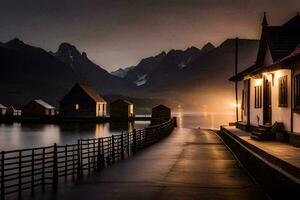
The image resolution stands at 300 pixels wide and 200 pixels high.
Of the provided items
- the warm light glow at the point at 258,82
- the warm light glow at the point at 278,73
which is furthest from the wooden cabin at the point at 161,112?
the warm light glow at the point at 278,73

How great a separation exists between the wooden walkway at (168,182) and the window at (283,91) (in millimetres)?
3722

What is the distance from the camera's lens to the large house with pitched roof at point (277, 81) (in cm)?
2191

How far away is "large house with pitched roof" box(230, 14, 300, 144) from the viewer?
71.9ft

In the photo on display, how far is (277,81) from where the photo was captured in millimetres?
25453

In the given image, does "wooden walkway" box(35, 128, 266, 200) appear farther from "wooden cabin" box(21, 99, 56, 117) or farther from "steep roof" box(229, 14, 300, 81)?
"wooden cabin" box(21, 99, 56, 117)

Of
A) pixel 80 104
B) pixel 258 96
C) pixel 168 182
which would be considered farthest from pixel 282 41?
pixel 80 104

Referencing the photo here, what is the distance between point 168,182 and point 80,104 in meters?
111

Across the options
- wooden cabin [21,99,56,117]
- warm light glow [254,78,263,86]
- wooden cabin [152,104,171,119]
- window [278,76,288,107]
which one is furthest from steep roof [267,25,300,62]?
wooden cabin [21,99,56,117]

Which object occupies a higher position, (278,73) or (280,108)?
(278,73)

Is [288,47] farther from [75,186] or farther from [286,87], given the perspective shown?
[75,186]

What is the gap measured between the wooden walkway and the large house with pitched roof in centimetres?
357

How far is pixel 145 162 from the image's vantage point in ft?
80.0

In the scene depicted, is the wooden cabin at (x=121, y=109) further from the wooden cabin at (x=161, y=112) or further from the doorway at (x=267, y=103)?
the doorway at (x=267, y=103)

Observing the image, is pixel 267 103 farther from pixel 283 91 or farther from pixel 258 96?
pixel 283 91
